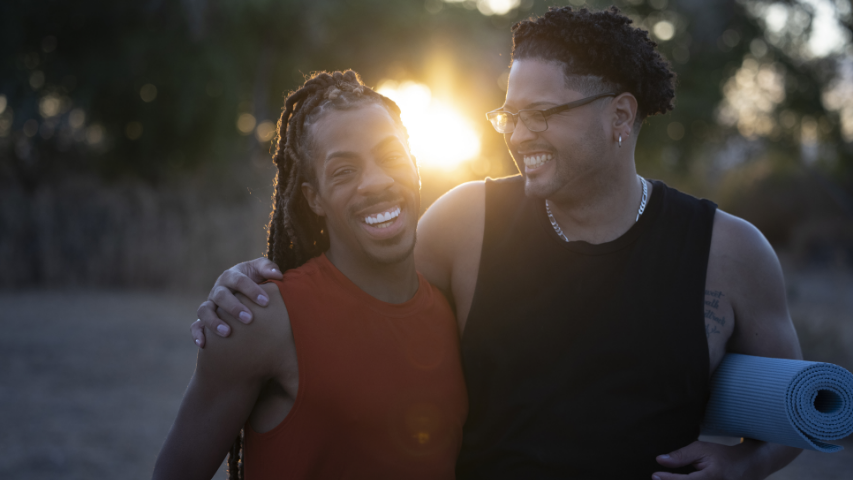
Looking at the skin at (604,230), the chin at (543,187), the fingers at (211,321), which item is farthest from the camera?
the chin at (543,187)

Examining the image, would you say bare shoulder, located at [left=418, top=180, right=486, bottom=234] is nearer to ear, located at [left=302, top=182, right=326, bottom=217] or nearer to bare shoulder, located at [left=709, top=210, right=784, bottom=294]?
ear, located at [left=302, top=182, right=326, bottom=217]

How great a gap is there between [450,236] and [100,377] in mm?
6342

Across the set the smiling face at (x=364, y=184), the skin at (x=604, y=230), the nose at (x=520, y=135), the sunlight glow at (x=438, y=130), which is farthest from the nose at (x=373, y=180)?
the sunlight glow at (x=438, y=130)

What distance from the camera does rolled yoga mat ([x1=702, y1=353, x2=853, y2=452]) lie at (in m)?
2.23

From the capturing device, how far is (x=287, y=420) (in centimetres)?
207

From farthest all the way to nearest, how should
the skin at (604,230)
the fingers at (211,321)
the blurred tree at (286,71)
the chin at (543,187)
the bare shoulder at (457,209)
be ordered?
the blurred tree at (286,71)
the bare shoulder at (457,209)
the chin at (543,187)
the skin at (604,230)
the fingers at (211,321)

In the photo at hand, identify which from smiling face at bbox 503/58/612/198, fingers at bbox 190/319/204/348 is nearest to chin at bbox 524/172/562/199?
smiling face at bbox 503/58/612/198

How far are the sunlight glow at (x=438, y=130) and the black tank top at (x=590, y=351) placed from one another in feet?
18.5

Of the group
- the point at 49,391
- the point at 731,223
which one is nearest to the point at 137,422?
the point at 49,391

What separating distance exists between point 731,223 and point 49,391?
6977 millimetres

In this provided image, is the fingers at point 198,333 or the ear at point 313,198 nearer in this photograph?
the fingers at point 198,333

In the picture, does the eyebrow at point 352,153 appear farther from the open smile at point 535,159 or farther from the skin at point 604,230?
the open smile at point 535,159

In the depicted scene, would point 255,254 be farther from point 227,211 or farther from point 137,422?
point 137,422

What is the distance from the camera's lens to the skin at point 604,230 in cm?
245
